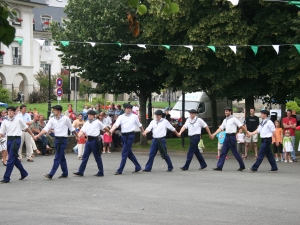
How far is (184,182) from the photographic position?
16219 mm

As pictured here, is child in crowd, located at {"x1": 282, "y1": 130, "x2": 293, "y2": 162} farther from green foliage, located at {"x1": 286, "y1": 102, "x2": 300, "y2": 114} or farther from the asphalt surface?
green foliage, located at {"x1": 286, "y1": 102, "x2": 300, "y2": 114}

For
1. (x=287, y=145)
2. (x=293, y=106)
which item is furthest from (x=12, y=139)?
(x=293, y=106)

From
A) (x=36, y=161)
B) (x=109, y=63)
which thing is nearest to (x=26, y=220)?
(x=36, y=161)

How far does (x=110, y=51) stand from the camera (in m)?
29.4

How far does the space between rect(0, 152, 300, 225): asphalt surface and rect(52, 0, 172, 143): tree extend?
405 inches

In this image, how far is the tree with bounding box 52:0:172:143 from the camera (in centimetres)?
2911

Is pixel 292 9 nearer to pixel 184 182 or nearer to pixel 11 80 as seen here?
pixel 184 182

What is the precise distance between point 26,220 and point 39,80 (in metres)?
62.2

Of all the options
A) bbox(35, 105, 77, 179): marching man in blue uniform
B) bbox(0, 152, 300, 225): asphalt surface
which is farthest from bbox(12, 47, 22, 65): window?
bbox(35, 105, 77, 179): marching man in blue uniform

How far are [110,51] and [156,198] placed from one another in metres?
16.9

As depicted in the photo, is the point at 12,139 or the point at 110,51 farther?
the point at 110,51

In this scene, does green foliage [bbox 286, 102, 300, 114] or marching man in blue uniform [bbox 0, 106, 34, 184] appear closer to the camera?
marching man in blue uniform [bbox 0, 106, 34, 184]

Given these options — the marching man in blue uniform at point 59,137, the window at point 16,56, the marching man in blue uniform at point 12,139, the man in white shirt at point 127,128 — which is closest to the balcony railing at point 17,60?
the window at point 16,56

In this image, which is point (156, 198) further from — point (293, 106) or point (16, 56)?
point (16, 56)
